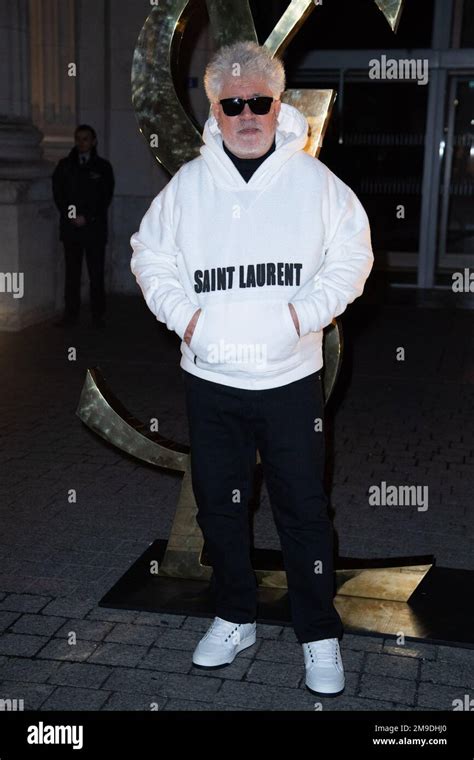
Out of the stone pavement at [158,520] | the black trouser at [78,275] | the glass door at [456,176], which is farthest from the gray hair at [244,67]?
the glass door at [456,176]

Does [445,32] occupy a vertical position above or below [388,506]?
above

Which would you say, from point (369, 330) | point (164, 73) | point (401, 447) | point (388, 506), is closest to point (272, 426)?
point (164, 73)

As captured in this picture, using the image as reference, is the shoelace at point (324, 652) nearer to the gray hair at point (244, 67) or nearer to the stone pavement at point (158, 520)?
the stone pavement at point (158, 520)

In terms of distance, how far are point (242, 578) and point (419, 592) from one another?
3.22 feet

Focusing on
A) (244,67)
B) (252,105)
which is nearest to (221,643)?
(252,105)

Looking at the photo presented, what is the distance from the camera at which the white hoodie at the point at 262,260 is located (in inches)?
125

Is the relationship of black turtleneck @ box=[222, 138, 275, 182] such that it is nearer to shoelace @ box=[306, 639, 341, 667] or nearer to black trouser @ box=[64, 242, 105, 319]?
shoelace @ box=[306, 639, 341, 667]

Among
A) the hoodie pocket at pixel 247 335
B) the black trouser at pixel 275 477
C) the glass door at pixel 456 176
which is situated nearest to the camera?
the hoodie pocket at pixel 247 335

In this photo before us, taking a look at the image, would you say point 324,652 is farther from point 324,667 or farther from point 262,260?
point 262,260

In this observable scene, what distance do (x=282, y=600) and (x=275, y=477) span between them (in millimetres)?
871

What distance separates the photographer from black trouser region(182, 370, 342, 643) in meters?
3.29

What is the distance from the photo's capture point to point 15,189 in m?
9.77
